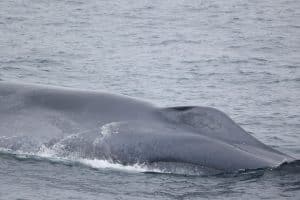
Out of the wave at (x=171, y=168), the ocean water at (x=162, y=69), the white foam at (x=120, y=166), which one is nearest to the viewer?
the ocean water at (x=162, y=69)

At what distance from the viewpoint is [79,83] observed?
23.2m

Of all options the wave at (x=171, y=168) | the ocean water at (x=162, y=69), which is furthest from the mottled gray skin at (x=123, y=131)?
the ocean water at (x=162, y=69)

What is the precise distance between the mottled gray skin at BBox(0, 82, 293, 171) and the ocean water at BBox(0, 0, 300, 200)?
246mm

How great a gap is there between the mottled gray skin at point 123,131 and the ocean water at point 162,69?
246 millimetres

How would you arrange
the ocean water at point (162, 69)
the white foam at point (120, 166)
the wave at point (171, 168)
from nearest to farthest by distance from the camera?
the ocean water at point (162, 69), the wave at point (171, 168), the white foam at point (120, 166)

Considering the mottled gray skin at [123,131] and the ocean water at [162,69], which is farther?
the mottled gray skin at [123,131]

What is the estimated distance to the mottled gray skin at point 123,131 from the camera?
37.9 ft

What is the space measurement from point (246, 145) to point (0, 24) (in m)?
30.7

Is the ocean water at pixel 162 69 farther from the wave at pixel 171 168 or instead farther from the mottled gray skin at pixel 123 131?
the mottled gray skin at pixel 123 131

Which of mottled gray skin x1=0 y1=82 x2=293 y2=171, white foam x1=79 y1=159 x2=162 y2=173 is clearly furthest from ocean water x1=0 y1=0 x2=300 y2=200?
mottled gray skin x1=0 y1=82 x2=293 y2=171

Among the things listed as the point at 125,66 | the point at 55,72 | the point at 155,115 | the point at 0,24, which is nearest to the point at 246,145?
the point at 155,115

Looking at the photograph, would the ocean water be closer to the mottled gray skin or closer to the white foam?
the white foam

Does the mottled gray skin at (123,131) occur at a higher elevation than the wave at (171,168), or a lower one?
higher

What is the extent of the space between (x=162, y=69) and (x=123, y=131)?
16.5m
